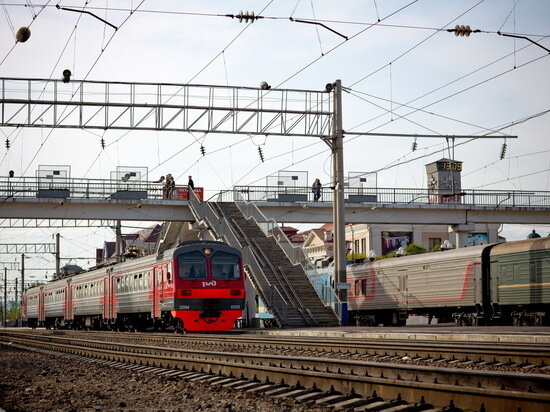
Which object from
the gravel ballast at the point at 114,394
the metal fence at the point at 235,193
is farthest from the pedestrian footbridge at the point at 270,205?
the gravel ballast at the point at 114,394

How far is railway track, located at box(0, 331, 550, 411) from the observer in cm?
906

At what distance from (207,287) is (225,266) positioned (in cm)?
123

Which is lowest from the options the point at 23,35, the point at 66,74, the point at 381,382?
the point at 381,382

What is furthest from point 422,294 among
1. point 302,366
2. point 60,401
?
point 60,401

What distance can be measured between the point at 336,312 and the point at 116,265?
1216 cm

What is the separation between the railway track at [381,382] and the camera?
9062 millimetres

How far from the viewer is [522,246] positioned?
100 feet

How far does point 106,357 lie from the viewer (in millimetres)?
21281

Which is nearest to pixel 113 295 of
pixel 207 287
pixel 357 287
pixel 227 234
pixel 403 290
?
pixel 227 234

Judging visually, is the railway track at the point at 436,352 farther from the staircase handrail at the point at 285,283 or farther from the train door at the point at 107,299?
the train door at the point at 107,299

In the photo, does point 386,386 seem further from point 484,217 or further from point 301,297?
point 484,217

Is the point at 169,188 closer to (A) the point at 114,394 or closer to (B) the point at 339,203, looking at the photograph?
(B) the point at 339,203

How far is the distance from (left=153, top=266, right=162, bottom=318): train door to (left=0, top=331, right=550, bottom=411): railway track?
16862mm

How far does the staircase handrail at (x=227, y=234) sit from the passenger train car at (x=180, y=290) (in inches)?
103
